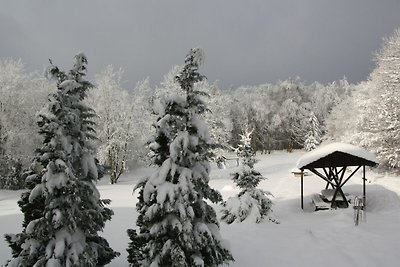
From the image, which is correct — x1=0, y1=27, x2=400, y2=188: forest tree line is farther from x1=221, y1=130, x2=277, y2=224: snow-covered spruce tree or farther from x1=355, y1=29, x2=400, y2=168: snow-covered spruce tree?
x1=221, y1=130, x2=277, y2=224: snow-covered spruce tree

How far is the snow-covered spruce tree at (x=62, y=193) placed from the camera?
285 inches

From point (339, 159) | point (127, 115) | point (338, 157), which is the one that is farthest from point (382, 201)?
point (127, 115)

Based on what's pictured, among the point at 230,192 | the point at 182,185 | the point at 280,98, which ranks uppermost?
the point at 280,98

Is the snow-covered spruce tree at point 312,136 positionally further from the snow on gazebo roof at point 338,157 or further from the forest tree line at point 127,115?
the snow on gazebo roof at point 338,157

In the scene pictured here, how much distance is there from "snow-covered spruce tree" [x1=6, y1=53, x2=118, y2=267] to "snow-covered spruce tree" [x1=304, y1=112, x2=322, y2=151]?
51766 millimetres

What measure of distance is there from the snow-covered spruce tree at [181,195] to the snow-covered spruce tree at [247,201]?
26.2 feet

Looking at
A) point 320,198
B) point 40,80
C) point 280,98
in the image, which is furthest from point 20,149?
point 280,98

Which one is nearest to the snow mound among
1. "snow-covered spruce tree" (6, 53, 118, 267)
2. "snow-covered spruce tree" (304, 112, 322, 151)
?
"snow-covered spruce tree" (6, 53, 118, 267)

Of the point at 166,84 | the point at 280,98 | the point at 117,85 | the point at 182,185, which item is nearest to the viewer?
the point at 182,185

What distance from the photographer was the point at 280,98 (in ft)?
243

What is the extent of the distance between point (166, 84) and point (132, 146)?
8.08m

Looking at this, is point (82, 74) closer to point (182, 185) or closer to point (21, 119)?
point (182, 185)

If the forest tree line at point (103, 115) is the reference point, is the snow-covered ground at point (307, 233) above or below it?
below

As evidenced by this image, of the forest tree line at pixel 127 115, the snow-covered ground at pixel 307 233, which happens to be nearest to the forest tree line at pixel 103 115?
the forest tree line at pixel 127 115
